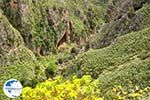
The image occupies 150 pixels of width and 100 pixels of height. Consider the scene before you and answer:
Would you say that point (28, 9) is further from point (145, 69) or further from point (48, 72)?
point (145, 69)

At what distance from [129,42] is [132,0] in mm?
19569

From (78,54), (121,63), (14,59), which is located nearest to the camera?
(121,63)

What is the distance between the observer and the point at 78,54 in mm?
95438

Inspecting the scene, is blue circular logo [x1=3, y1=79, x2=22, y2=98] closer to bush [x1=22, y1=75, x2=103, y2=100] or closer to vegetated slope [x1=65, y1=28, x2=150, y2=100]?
bush [x1=22, y1=75, x2=103, y2=100]

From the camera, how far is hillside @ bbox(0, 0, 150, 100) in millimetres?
21734

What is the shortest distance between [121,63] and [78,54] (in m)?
33.7

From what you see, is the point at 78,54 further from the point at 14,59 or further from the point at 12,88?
the point at 12,88

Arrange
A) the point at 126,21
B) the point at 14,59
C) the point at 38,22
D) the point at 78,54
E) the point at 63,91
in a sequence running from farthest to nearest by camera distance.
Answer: the point at 38,22
the point at 14,59
the point at 78,54
the point at 126,21
the point at 63,91

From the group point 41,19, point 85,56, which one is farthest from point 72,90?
point 41,19

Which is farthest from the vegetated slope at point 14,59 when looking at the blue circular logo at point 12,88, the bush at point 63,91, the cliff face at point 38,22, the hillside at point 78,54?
the blue circular logo at point 12,88

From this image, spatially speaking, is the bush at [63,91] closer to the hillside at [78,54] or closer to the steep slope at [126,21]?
the hillside at [78,54]

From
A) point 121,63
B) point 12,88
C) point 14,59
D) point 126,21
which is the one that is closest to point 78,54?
point 126,21

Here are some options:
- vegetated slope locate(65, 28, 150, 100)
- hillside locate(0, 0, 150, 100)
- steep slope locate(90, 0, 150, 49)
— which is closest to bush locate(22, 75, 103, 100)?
hillside locate(0, 0, 150, 100)

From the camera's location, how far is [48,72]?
133250mm
